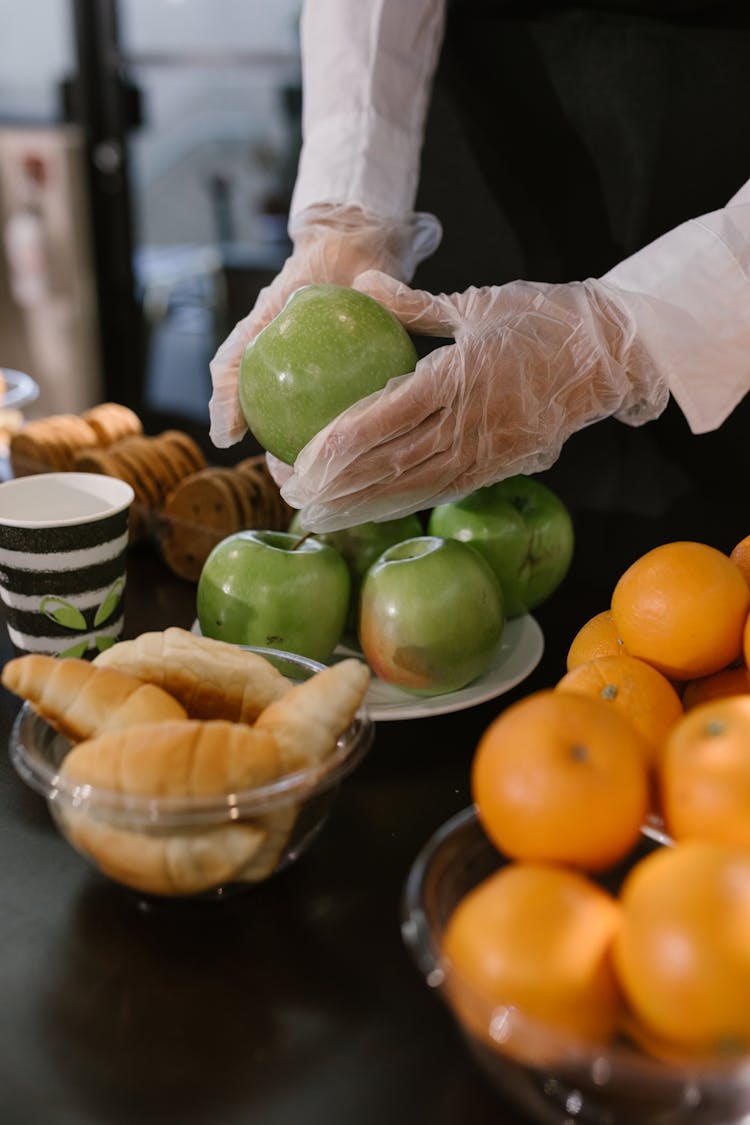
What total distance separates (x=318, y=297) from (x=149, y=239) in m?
2.68

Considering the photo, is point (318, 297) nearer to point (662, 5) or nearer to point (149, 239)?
point (662, 5)

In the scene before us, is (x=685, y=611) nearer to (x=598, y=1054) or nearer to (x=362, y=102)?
(x=598, y=1054)

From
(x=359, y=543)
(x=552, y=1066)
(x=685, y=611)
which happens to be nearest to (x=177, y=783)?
(x=552, y=1066)

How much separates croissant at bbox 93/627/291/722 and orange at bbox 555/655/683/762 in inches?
7.4

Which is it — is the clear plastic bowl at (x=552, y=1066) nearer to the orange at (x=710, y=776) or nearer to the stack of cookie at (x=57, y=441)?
the orange at (x=710, y=776)

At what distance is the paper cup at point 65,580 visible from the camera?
813 millimetres

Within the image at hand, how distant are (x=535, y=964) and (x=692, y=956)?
6cm

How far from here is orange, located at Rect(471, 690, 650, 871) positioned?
489 mm

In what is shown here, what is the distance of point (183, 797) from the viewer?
20.9 inches

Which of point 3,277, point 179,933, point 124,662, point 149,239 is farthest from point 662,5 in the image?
point 3,277

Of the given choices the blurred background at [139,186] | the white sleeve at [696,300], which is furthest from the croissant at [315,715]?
the blurred background at [139,186]

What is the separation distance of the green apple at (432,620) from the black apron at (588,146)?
0.62 meters

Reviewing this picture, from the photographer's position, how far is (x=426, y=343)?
1.53 meters

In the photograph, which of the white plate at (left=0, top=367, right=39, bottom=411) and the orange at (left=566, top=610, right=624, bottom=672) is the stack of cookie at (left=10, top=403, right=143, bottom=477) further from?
the orange at (left=566, top=610, right=624, bottom=672)
